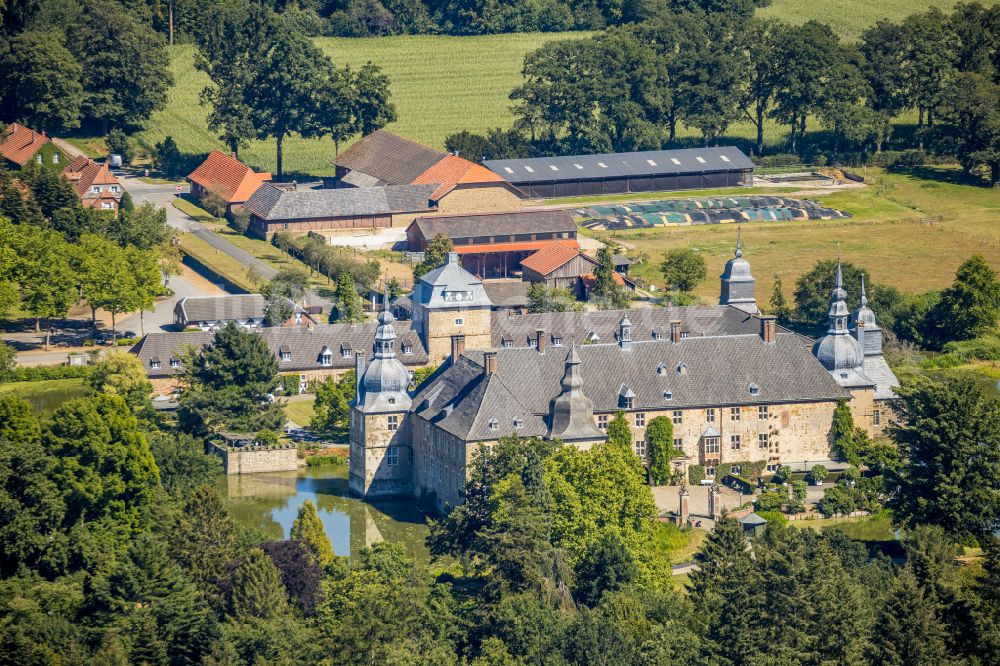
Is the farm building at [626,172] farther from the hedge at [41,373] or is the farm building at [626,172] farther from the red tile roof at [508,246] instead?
the hedge at [41,373]

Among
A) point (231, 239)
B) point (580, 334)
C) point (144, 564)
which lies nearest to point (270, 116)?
point (231, 239)

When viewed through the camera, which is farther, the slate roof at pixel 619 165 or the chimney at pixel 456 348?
the slate roof at pixel 619 165

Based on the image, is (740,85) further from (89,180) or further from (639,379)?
(639,379)

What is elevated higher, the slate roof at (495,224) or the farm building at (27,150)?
the farm building at (27,150)

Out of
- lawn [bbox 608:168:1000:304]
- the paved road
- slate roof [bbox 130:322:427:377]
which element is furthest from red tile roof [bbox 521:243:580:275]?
slate roof [bbox 130:322:427:377]

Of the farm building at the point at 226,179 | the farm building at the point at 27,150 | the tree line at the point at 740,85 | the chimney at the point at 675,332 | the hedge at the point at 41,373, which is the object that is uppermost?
the tree line at the point at 740,85

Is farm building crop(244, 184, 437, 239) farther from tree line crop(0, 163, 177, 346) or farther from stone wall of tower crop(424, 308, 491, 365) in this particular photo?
stone wall of tower crop(424, 308, 491, 365)

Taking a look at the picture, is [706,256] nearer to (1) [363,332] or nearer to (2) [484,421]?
(1) [363,332]

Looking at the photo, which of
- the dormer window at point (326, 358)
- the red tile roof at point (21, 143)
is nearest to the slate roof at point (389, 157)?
the red tile roof at point (21, 143)
